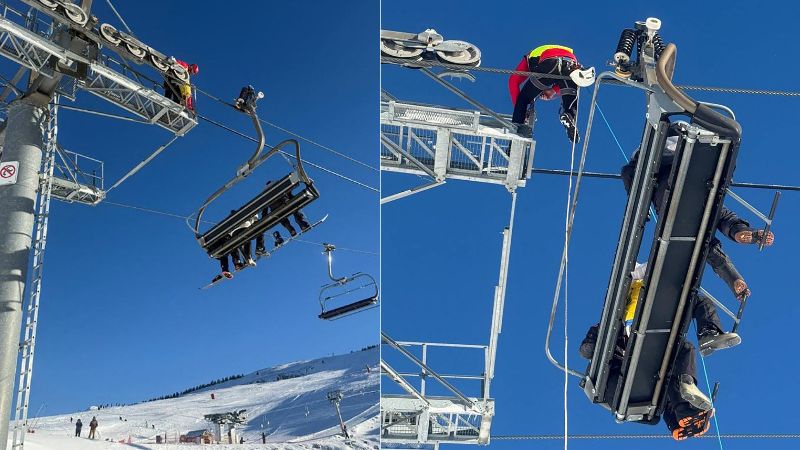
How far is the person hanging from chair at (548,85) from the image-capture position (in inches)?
383

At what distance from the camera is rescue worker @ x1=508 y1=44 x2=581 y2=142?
383 inches

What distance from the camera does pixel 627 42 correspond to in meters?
7.21

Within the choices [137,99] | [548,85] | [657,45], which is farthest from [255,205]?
[657,45]

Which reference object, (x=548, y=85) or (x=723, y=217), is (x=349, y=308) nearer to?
(x=548, y=85)

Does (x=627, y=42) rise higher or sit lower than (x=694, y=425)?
higher

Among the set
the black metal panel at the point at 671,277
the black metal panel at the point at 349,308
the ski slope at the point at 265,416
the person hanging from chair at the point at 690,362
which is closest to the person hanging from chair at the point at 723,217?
the black metal panel at the point at 671,277

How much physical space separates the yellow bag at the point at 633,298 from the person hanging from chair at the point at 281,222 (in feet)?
19.9

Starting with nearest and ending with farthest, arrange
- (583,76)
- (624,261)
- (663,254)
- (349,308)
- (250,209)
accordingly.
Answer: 1. (663,254)
2. (624,261)
3. (583,76)
4. (250,209)
5. (349,308)

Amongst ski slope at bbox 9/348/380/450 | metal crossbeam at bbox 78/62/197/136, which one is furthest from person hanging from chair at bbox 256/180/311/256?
ski slope at bbox 9/348/380/450

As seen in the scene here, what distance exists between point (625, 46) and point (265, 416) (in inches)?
3361

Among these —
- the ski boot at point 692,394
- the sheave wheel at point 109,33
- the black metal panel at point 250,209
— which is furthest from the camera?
the sheave wheel at point 109,33

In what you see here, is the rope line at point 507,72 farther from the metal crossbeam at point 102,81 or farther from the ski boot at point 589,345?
the metal crossbeam at point 102,81

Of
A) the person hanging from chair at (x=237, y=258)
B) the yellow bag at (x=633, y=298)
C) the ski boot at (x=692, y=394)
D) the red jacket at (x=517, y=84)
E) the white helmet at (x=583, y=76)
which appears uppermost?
the white helmet at (x=583, y=76)

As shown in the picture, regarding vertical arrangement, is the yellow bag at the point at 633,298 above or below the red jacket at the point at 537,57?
below
